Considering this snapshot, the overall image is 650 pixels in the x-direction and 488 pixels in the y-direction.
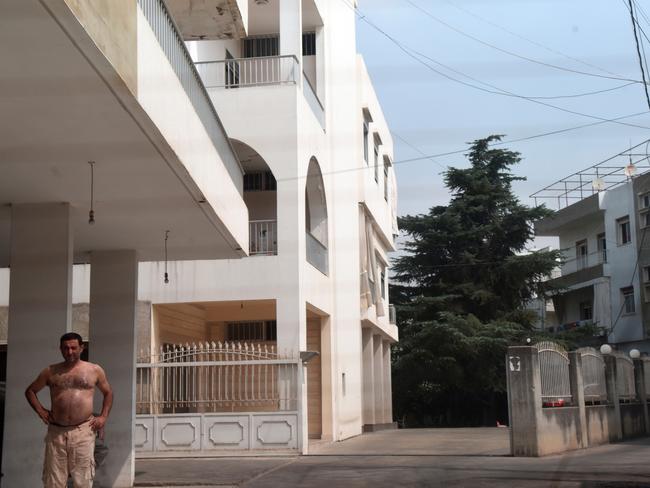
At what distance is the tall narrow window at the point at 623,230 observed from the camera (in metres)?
16.3

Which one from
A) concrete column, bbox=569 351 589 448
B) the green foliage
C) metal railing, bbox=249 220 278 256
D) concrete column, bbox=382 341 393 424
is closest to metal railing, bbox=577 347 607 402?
concrete column, bbox=569 351 589 448

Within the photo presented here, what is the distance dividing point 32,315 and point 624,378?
6909mm

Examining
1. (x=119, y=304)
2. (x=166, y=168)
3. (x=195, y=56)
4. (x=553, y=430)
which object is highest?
(x=195, y=56)

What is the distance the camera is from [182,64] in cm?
405

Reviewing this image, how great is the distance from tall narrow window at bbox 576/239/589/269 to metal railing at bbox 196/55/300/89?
416 inches

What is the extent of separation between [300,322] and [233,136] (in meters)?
1.73

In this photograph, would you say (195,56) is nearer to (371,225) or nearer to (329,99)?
(329,99)

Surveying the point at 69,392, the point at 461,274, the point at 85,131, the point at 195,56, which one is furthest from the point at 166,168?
the point at 461,274

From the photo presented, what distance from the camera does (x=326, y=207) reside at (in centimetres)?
974

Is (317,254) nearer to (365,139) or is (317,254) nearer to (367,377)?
(365,139)

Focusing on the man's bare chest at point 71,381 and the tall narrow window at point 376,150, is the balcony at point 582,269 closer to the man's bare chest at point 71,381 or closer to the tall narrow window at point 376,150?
the tall narrow window at point 376,150

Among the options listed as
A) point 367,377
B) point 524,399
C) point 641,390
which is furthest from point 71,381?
point 367,377

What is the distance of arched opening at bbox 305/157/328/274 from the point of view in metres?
9.39

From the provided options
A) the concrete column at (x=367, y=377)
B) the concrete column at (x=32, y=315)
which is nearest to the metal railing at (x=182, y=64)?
the concrete column at (x=32, y=315)
